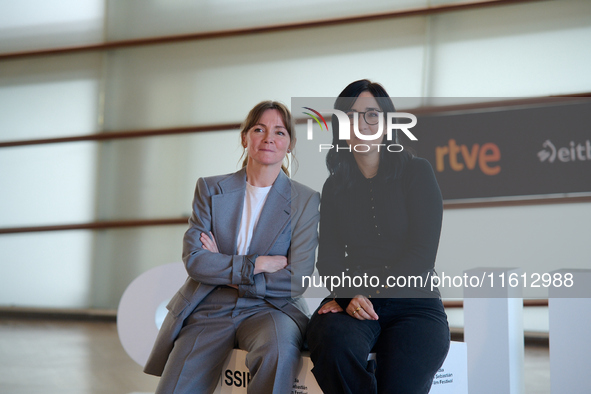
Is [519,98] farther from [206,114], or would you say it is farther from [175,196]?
[175,196]

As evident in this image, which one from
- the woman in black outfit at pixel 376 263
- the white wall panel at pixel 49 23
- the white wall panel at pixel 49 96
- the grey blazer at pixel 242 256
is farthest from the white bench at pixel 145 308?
the white wall panel at pixel 49 23

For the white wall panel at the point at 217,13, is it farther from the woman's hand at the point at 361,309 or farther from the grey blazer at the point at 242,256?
the woman's hand at the point at 361,309

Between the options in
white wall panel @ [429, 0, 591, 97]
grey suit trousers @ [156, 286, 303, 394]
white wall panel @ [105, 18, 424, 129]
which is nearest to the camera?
grey suit trousers @ [156, 286, 303, 394]

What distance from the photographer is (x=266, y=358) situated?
1.60 m

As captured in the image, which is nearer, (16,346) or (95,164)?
(16,346)

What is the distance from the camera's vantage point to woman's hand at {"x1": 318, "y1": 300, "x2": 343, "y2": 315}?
66.7 inches

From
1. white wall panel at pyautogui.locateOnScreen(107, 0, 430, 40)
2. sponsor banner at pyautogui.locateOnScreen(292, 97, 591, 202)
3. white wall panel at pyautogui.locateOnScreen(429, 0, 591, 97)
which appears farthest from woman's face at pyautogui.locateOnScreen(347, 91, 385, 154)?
white wall panel at pyautogui.locateOnScreen(107, 0, 430, 40)

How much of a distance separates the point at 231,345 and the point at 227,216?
0.46 metres

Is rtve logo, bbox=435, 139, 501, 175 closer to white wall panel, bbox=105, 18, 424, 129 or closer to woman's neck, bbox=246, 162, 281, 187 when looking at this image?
woman's neck, bbox=246, 162, 281, 187

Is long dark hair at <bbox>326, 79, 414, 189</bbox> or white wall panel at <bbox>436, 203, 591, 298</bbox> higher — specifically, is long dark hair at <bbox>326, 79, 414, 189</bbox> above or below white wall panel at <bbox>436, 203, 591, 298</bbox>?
above

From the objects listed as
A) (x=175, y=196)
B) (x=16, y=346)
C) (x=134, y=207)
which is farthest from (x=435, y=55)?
(x=16, y=346)

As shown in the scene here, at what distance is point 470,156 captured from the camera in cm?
213

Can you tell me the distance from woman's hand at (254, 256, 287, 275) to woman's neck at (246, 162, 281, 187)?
0.32 meters

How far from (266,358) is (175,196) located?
3.45 meters
